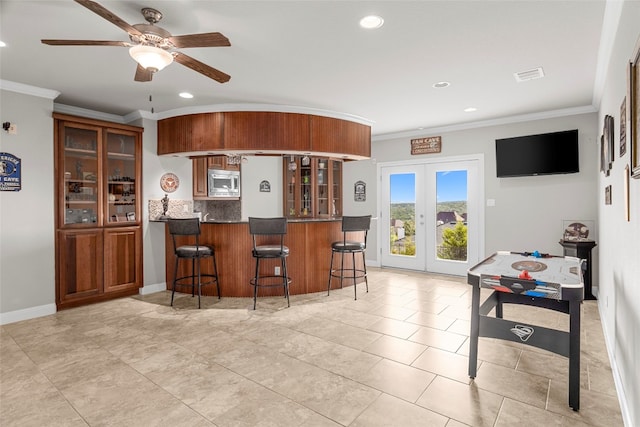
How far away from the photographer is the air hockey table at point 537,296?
2143 mm

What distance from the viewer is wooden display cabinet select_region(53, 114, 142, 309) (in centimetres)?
427

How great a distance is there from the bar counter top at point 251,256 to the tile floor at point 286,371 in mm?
617

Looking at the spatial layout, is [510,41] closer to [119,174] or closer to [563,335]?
[563,335]

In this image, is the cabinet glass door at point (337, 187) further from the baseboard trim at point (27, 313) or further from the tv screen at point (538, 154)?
the baseboard trim at point (27, 313)

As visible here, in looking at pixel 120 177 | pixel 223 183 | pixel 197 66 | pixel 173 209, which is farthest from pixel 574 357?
pixel 223 183

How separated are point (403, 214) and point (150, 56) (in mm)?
5295

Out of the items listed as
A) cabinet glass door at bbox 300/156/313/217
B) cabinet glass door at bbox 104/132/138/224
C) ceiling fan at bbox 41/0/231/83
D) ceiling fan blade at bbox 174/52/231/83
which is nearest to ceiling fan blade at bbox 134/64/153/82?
ceiling fan at bbox 41/0/231/83

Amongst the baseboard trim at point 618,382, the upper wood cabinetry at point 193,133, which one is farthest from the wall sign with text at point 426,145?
the baseboard trim at point 618,382

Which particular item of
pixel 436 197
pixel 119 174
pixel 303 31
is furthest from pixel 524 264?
pixel 119 174

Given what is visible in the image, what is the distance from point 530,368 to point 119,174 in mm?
5260

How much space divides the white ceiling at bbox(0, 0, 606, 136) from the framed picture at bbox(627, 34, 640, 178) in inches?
36.3

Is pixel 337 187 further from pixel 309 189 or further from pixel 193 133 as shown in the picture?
pixel 193 133

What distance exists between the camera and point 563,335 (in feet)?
7.45

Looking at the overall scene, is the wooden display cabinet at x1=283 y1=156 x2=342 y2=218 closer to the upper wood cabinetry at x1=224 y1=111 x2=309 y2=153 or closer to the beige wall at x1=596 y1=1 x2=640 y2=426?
the upper wood cabinetry at x1=224 y1=111 x2=309 y2=153
